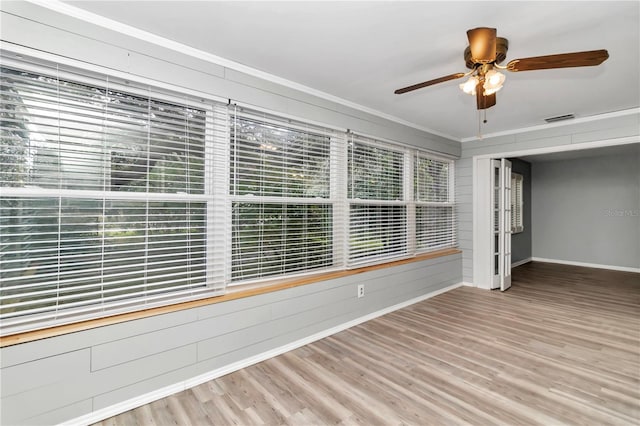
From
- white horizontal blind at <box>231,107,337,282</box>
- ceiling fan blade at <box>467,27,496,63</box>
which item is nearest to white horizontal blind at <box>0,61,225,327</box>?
white horizontal blind at <box>231,107,337,282</box>

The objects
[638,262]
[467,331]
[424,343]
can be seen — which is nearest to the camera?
→ [424,343]

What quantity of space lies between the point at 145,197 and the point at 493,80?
2.51 metres

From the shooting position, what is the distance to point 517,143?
15.4 ft

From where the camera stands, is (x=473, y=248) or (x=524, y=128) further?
(x=473, y=248)

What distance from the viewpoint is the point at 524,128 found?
4.59 meters

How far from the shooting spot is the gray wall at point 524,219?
7016mm

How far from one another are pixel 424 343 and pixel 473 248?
2.64 metres

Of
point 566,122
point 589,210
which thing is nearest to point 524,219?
point 589,210

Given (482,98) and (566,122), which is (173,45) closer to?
(482,98)

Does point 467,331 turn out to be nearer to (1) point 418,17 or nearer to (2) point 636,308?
(2) point 636,308

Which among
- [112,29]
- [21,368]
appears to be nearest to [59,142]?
[112,29]

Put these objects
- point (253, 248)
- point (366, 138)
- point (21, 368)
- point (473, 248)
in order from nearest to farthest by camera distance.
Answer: point (21, 368) → point (253, 248) → point (366, 138) → point (473, 248)

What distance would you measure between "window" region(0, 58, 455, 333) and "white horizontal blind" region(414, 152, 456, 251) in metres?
1.56

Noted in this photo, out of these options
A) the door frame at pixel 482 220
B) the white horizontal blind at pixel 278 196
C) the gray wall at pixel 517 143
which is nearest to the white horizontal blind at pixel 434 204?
the gray wall at pixel 517 143
